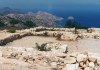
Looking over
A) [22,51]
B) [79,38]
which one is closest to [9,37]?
[79,38]

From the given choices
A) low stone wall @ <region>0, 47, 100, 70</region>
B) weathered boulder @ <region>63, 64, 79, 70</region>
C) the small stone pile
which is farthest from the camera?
low stone wall @ <region>0, 47, 100, 70</region>

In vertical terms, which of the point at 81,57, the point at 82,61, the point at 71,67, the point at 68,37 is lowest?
the point at 71,67

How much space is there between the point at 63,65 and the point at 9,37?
928cm

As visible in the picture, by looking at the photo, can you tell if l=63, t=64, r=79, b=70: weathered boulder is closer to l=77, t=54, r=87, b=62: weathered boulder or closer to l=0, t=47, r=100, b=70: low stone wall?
l=0, t=47, r=100, b=70: low stone wall

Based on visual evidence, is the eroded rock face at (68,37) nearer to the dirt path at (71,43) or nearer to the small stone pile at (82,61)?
the dirt path at (71,43)


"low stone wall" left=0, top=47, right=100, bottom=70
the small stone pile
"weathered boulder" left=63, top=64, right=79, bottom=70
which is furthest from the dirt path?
"weathered boulder" left=63, top=64, right=79, bottom=70

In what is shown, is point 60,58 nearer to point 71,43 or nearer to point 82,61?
point 82,61

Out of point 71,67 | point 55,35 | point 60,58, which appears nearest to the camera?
point 71,67

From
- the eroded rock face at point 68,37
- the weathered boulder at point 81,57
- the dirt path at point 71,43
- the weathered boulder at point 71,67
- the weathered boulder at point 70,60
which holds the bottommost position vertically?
the weathered boulder at point 71,67

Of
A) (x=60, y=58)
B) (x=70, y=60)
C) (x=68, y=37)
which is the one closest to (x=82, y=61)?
(x=70, y=60)

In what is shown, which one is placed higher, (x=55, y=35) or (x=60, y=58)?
(x=55, y=35)

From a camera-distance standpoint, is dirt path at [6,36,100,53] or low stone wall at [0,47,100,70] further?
dirt path at [6,36,100,53]

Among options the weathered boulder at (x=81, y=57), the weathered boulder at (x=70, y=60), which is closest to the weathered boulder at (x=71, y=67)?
the weathered boulder at (x=70, y=60)

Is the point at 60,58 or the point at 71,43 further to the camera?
the point at 71,43
